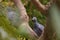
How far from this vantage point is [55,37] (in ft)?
0.71

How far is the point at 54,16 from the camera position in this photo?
20cm

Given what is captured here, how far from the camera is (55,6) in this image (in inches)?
8.1

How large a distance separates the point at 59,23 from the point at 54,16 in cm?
1

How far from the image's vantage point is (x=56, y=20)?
0.21 metres

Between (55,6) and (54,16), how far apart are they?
0.5 inches

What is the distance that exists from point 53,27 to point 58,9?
0.03m

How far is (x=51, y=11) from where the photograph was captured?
0.21 m

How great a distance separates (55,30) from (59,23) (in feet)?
0.05

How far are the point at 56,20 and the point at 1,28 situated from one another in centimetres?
8

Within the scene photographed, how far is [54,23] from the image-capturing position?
8.1 inches

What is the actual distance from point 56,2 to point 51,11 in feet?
0.05

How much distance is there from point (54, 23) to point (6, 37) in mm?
68

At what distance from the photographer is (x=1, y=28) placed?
207 millimetres

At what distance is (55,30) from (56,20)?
0.05ft
